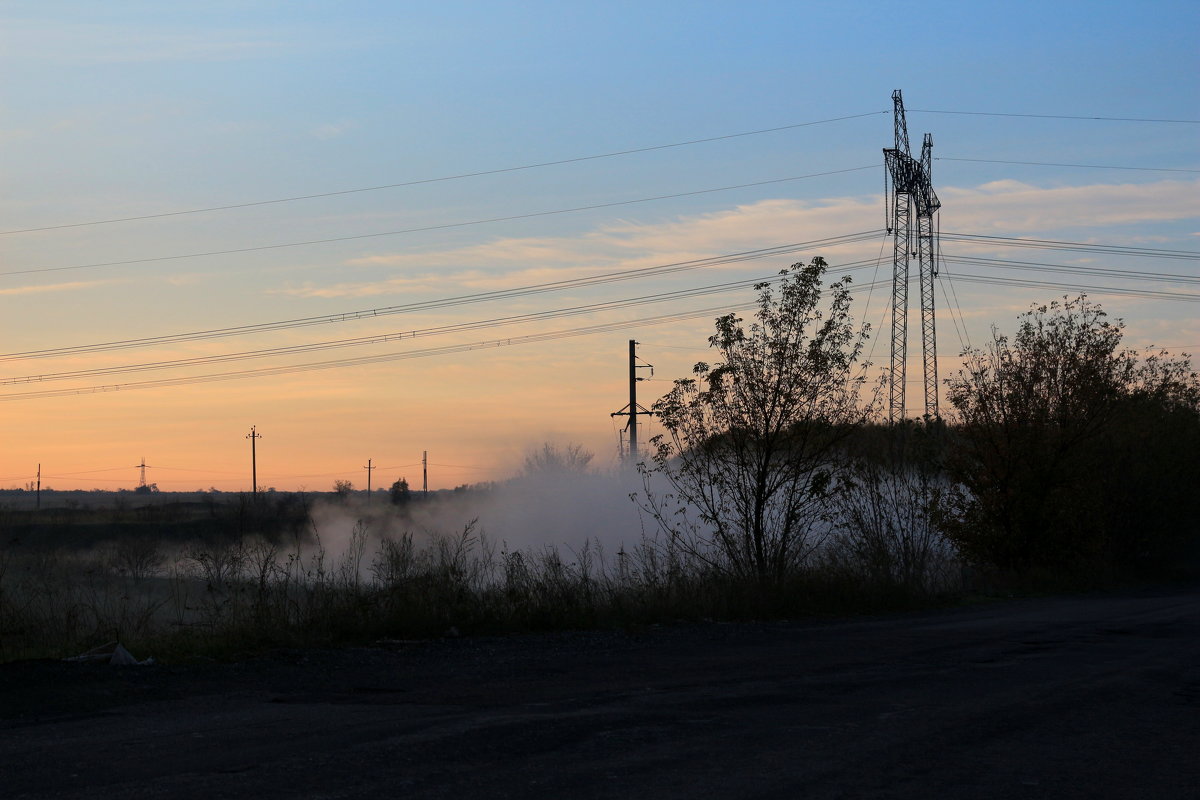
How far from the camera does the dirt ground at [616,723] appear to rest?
734 cm

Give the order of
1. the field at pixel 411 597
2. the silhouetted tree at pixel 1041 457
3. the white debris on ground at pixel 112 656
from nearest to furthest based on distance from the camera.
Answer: the white debris on ground at pixel 112 656
the field at pixel 411 597
the silhouetted tree at pixel 1041 457

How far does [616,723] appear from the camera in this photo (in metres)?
9.32

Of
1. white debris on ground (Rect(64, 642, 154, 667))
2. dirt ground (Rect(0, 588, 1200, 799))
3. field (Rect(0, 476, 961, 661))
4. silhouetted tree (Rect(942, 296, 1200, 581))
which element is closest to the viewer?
dirt ground (Rect(0, 588, 1200, 799))

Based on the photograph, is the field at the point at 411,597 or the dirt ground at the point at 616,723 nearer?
the dirt ground at the point at 616,723

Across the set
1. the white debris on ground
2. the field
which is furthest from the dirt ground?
the field

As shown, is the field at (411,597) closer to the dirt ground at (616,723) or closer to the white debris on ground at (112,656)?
the white debris on ground at (112,656)

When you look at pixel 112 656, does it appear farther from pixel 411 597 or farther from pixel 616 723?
pixel 616 723

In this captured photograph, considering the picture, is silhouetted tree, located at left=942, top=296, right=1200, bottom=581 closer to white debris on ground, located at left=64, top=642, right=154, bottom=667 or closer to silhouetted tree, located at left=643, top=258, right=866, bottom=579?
silhouetted tree, located at left=643, top=258, right=866, bottom=579

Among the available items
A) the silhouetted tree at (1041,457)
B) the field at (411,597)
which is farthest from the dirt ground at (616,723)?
the silhouetted tree at (1041,457)

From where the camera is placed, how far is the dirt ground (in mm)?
7336

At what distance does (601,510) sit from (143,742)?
5562cm

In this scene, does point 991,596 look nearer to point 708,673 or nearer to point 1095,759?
point 708,673

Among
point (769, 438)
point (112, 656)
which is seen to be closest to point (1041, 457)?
point (769, 438)

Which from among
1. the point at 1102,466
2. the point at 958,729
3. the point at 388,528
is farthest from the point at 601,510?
the point at 958,729
